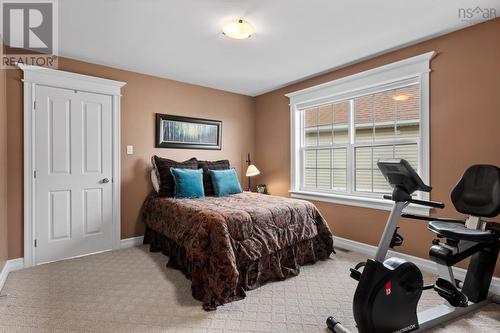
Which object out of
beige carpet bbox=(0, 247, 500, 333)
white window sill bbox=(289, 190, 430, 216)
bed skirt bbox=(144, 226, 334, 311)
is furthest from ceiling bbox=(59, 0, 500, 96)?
beige carpet bbox=(0, 247, 500, 333)

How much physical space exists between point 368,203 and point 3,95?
13.5 ft

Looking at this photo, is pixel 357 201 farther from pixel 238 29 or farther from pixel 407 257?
→ pixel 238 29

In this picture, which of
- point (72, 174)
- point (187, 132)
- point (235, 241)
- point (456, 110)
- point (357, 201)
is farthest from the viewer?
point (187, 132)

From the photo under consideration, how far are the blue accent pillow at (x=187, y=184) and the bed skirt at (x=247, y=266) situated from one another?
1.87 feet

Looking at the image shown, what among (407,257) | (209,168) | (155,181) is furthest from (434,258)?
(155,181)

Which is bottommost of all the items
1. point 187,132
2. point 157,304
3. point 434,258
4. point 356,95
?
point 157,304

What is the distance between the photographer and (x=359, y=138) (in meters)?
3.48

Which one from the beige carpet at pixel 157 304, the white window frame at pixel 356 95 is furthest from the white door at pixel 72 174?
the white window frame at pixel 356 95

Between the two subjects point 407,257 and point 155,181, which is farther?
point 155,181

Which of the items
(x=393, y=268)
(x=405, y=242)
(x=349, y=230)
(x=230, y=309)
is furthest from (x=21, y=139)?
(x=405, y=242)

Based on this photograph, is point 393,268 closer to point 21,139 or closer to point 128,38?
point 128,38

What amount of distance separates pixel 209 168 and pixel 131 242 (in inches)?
57.5

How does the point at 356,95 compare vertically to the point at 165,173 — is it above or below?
above

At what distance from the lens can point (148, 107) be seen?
3766 millimetres
